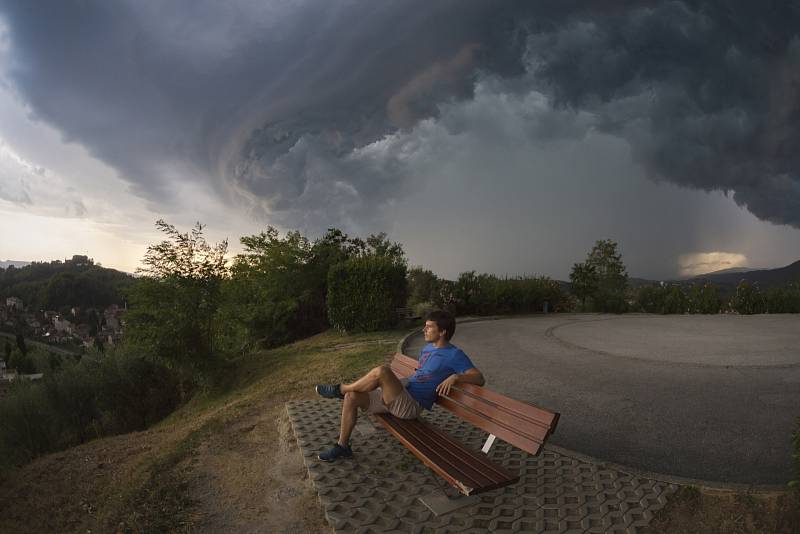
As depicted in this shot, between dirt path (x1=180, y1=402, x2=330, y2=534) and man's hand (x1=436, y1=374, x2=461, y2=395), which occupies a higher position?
man's hand (x1=436, y1=374, x2=461, y2=395)

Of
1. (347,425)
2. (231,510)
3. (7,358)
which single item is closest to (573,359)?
(347,425)

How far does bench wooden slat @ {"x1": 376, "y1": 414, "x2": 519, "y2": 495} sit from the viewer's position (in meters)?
3.17

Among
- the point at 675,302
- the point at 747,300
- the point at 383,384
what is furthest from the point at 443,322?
the point at 747,300

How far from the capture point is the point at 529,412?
11.5ft

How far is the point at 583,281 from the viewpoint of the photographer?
2167 cm

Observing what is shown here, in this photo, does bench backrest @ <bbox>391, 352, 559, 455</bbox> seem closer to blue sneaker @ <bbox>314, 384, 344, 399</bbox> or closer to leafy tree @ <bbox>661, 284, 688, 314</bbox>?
blue sneaker @ <bbox>314, 384, 344, 399</bbox>

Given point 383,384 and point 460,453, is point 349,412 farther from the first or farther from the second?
point 460,453

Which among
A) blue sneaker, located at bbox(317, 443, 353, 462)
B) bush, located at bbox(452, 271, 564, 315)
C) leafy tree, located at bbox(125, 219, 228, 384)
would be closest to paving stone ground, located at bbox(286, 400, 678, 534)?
blue sneaker, located at bbox(317, 443, 353, 462)

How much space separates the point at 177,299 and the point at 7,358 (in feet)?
210

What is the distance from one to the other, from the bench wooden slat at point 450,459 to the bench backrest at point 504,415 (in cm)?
25

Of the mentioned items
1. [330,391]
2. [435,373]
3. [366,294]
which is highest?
[366,294]

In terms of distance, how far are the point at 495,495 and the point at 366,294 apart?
1208 centimetres

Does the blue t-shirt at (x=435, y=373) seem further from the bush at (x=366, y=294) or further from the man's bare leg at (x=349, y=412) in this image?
the bush at (x=366, y=294)

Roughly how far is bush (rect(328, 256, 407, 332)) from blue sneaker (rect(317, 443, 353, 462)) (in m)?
11.1
